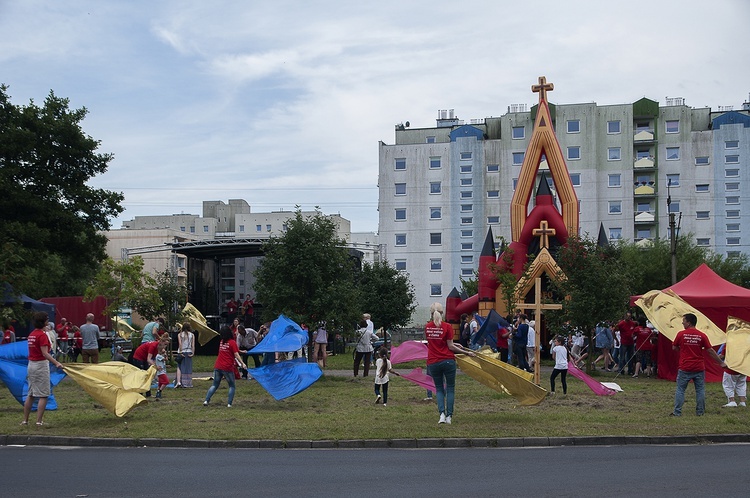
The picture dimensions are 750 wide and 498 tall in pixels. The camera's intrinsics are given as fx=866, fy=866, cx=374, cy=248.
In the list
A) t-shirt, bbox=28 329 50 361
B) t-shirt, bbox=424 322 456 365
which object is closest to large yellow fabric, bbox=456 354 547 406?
t-shirt, bbox=424 322 456 365

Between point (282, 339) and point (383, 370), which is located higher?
point (282, 339)

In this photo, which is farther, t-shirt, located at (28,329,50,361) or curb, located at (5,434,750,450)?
t-shirt, located at (28,329,50,361)

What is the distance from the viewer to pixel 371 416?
598 inches

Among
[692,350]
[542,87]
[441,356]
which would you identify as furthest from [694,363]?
[542,87]

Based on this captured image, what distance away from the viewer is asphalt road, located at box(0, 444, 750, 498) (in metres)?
9.02

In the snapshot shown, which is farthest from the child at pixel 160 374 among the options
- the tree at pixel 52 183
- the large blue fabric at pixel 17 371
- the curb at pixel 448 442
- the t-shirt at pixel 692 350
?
the tree at pixel 52 183

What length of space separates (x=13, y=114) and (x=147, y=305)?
44.3 feet

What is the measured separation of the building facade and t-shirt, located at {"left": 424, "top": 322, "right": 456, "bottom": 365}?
63.0 meters

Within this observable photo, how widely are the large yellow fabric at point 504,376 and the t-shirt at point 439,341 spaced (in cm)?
95

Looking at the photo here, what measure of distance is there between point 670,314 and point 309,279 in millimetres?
9704

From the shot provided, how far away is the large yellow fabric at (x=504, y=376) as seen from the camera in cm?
1450

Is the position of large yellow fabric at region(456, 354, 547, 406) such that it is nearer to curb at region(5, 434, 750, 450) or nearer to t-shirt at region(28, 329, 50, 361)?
curb at region(5, 434, 750, 450)

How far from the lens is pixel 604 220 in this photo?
8000 centimetres

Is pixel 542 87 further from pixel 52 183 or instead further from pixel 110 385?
pixel 110 385
